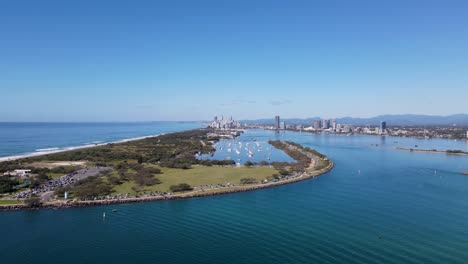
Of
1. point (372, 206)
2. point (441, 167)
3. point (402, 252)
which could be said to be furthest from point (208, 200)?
point (441, 167)

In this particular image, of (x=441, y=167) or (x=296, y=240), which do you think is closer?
(x=296, y=240)

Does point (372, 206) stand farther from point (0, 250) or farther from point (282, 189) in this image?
point (0, 250)

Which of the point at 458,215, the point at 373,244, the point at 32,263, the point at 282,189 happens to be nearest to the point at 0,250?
the point at 32,263

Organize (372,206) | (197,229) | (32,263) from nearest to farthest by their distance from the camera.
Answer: (32,263) < (197,229) < (372,206)

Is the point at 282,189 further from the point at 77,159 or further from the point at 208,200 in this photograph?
the point at 77,159

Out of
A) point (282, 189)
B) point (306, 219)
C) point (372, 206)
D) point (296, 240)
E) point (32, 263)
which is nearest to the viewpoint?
point (32, 263)

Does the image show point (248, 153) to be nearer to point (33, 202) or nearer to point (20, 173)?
point (20, 173)

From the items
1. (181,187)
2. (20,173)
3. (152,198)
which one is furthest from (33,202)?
(20,173)
